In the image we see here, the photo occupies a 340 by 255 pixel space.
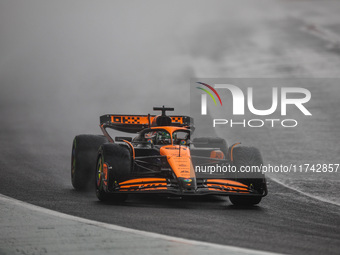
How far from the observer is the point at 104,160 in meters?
8.23

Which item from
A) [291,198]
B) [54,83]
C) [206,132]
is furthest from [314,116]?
[291,198]

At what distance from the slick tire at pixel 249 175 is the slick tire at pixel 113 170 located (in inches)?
56.8

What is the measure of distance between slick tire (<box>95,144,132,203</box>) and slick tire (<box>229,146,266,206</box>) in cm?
144

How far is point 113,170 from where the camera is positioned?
7992mm

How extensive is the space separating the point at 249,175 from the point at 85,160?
2.99 metres

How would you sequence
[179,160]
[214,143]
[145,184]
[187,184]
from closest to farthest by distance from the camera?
[187,184], [145,184], [179,160], [214,143]

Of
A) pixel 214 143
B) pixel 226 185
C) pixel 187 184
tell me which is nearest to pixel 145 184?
pixel 187 184

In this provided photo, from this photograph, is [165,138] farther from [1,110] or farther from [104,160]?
[1,110]

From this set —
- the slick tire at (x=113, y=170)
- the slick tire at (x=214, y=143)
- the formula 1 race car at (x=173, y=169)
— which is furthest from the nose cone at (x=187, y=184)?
the slick tire at (x=214, y=143)

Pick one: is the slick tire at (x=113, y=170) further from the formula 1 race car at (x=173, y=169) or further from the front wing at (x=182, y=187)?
the front wing at (x=182, y=187)

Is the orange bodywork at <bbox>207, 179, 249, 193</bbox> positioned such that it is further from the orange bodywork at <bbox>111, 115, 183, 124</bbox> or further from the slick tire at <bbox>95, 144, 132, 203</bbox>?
the orange bodywork at <bbox>111, 115, 183, 124</bbox>

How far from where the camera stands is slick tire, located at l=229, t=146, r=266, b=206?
8109 millimetres

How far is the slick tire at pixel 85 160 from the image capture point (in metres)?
9.80

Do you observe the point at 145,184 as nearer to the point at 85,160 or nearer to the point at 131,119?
the point at 85,160
